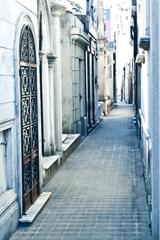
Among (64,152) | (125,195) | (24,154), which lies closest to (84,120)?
(64,152)

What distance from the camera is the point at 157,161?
25.0ft

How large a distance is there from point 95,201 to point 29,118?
2190 mm

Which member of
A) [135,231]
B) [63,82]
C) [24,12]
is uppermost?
[24,12]

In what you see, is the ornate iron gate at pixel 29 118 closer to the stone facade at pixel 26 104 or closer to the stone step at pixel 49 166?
the stone facade at pixel 26 104

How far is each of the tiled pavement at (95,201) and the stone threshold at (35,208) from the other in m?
0.10

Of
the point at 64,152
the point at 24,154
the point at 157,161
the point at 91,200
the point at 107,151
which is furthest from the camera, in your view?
A: the point at 107,151

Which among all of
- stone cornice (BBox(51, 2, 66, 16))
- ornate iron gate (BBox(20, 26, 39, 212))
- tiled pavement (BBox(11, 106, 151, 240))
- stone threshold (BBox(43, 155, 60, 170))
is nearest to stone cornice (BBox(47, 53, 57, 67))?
stone cornice (BBox(51, 2, 66, 16))

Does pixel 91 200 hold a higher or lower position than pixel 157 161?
lower

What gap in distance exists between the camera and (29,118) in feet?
30.8

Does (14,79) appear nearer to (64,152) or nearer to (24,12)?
(24,12)

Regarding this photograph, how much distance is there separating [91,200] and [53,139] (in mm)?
4059

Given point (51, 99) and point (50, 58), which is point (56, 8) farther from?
point (51, 99)

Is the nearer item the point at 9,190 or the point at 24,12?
the point at 9,190

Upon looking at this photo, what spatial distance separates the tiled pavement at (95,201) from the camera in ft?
26.8
